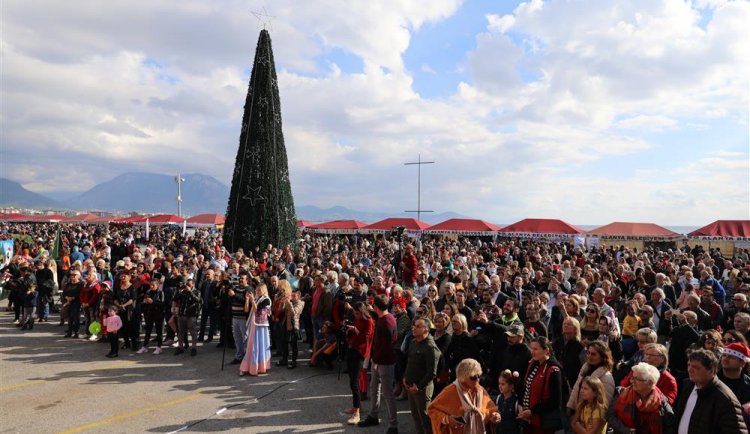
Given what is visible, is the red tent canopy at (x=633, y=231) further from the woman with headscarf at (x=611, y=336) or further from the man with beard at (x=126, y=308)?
the man with beard at (x=126, y=308)

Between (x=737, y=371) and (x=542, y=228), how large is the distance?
2535cm

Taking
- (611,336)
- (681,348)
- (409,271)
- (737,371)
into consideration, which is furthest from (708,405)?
(409,271)

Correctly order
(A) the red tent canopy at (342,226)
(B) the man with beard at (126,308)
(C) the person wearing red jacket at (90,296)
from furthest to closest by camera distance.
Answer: (A) the red tent canopy at (342,226)
(C) the person wearing red jacket at (90,296)
(B) the man with beard at (126,308)

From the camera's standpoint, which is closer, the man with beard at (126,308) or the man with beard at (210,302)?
the man with beard at (126,308)

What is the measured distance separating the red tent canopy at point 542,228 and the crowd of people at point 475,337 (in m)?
13.8

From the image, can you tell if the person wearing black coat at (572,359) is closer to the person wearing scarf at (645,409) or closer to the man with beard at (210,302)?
the person wearing scarf at (645,409)

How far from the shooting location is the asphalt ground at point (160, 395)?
20.0 ft

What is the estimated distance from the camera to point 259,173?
62.4 feet

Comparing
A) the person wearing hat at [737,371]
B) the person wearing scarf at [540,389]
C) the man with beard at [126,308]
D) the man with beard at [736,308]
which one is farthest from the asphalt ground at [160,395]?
the man with beard at [736,308]

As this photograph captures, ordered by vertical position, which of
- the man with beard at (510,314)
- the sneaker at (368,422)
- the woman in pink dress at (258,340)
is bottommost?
the sneaker at (368,422)

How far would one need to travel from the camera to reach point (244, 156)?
1919cm

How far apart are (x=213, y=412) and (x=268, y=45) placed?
16.6m

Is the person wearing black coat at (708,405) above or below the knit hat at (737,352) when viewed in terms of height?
below

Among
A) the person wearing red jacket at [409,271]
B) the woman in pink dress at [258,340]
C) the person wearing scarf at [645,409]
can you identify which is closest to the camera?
the person wearing scarf at [645,409]
